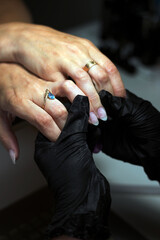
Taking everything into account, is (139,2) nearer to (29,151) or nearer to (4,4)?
(4,4)

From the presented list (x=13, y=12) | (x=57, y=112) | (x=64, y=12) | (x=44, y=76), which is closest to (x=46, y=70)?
(x=44, y=76)

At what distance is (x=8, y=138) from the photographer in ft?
2.04

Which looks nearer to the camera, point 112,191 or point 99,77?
point 99,77

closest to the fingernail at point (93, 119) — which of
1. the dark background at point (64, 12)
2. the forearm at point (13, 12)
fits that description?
the forearm at point (13, 12)

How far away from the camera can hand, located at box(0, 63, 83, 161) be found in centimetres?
55

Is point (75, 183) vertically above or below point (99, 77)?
below

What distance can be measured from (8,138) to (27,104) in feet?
0.31

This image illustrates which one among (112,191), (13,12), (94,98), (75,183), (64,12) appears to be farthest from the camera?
(64,12)

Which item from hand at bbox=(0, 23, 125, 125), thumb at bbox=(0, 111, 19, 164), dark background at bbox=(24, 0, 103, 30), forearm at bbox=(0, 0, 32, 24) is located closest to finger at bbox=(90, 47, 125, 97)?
hand at bbox=(0, 23, 125, 125)

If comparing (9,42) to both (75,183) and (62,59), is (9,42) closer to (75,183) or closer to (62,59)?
(62,59)

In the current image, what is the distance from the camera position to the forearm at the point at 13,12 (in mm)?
934

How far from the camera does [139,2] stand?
1240mm

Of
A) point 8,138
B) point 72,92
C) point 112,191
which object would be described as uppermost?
point 72,92

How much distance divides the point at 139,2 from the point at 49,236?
1.04 m
